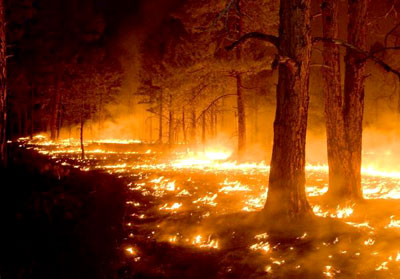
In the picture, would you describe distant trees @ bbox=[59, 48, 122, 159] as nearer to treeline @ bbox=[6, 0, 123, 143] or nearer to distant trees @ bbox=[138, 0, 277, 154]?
treeline @ bbox=[6, 0, 123, 143]

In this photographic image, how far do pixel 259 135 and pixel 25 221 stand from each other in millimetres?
44010

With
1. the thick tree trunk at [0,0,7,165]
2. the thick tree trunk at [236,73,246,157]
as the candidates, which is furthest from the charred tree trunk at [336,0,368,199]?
the thick tree trunk at [236,73,246,157]

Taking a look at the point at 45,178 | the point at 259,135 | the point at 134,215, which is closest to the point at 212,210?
the point at 134,215

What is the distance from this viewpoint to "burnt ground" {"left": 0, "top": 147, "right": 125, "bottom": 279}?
6.14 metres

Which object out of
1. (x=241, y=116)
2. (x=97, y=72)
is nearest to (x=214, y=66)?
(x=241, y=116)

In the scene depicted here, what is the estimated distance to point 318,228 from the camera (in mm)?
7758

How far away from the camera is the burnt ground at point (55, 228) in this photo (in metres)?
6.14

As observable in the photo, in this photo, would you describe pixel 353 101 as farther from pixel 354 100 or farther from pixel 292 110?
pixel 292 110

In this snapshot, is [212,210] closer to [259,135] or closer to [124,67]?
[259,135]

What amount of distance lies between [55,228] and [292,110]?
6.14m

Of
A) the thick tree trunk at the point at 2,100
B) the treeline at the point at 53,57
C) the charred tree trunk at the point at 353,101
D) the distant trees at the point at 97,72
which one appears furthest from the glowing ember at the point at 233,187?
the treeline at the point at 53,57

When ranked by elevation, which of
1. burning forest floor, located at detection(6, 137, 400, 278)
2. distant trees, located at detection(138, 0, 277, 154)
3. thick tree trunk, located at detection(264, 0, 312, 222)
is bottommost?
burning forest floor, located at detection(6, 137, 400, 278)

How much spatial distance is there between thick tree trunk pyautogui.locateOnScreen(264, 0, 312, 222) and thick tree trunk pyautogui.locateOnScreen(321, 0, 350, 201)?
2125 mm

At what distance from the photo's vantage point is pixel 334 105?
9.61 meters
